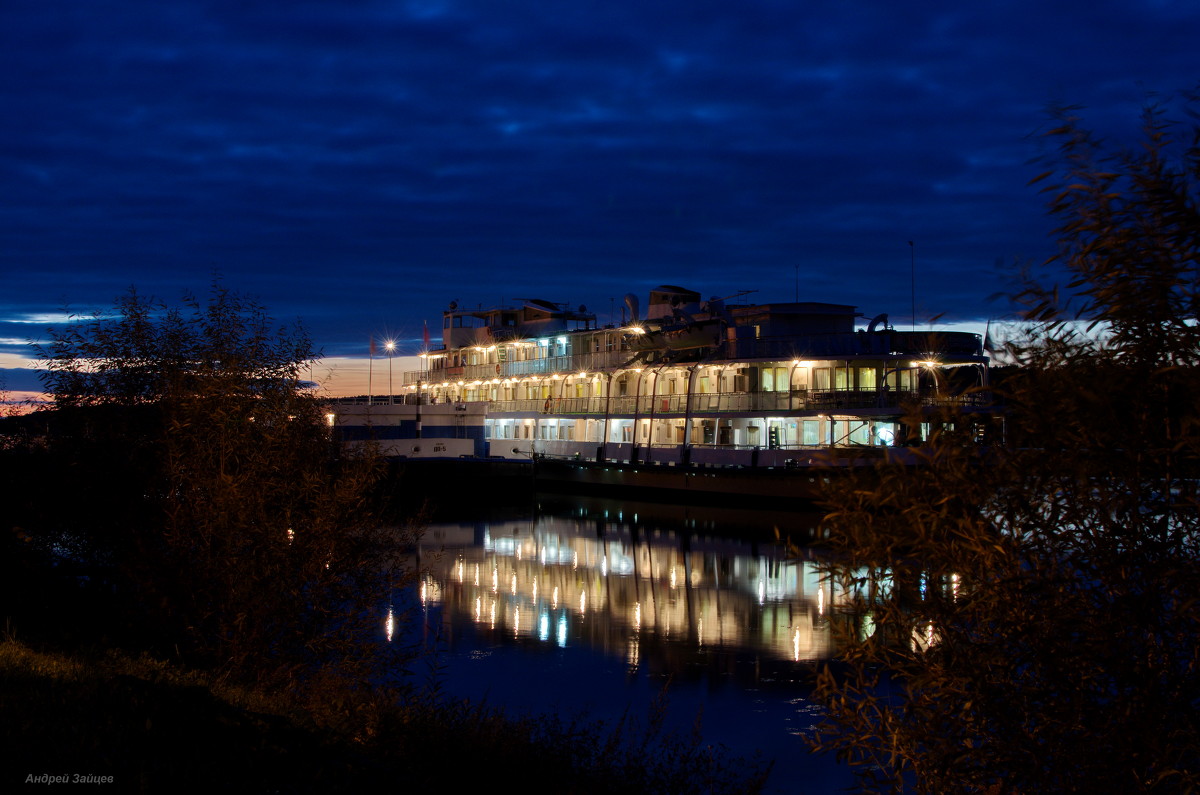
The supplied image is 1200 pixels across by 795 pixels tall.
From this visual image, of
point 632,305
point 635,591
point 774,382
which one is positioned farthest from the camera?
point 632,305

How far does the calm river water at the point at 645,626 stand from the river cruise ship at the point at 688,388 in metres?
6.24

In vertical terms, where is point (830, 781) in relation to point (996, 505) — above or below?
below

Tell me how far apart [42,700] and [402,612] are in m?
14.8

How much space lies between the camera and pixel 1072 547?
21.3 ft

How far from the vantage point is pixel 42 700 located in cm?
863

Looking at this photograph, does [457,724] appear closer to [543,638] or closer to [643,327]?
[543,638]

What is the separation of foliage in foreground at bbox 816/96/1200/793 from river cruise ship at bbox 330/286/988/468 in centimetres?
2988

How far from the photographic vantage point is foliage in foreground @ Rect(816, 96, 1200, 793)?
6.06m

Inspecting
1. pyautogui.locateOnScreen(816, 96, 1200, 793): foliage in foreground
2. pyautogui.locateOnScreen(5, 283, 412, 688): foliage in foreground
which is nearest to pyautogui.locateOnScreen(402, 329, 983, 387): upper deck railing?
pyautogui.locateOnScreen(5, 283, 412, 688): foliage in foreground

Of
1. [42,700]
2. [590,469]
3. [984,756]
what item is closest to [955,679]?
[984,756]

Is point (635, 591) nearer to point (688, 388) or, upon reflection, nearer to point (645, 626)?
point (645, 626)

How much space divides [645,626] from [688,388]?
28607 mm

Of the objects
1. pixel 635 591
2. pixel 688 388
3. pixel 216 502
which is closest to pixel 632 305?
pixel 688 388

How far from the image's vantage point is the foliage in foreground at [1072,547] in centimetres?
606
